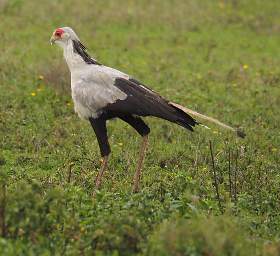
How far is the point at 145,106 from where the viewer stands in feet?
25.3

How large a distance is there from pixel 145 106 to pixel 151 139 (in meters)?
2.45

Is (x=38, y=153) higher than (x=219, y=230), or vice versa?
(x=219, y=230)

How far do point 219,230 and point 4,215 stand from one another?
5.92 ft

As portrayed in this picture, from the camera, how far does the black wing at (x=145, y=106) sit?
7.69 meters

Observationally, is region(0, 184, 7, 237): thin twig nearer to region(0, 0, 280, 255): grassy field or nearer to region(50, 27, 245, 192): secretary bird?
region(0, 0, 280, 255): grassy field

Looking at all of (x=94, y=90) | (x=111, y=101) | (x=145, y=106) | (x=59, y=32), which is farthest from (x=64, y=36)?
(x=145, y=106)

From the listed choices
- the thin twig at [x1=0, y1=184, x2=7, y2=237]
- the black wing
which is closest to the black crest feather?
the black wing

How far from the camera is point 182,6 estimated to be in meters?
18.9

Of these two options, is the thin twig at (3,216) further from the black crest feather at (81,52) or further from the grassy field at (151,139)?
the black crest feather at (81,52)

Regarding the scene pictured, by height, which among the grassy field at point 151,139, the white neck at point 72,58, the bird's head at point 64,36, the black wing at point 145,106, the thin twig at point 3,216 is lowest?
the grassy field at point 151,139

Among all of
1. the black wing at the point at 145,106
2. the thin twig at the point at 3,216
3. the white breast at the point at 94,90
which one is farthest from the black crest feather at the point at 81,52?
the thin twig at the point at 3,216

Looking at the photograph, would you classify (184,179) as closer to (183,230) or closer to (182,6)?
(183,230)

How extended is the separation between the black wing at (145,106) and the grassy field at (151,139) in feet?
2.11

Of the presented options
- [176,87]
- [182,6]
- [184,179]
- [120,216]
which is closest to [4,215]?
[120,216]
